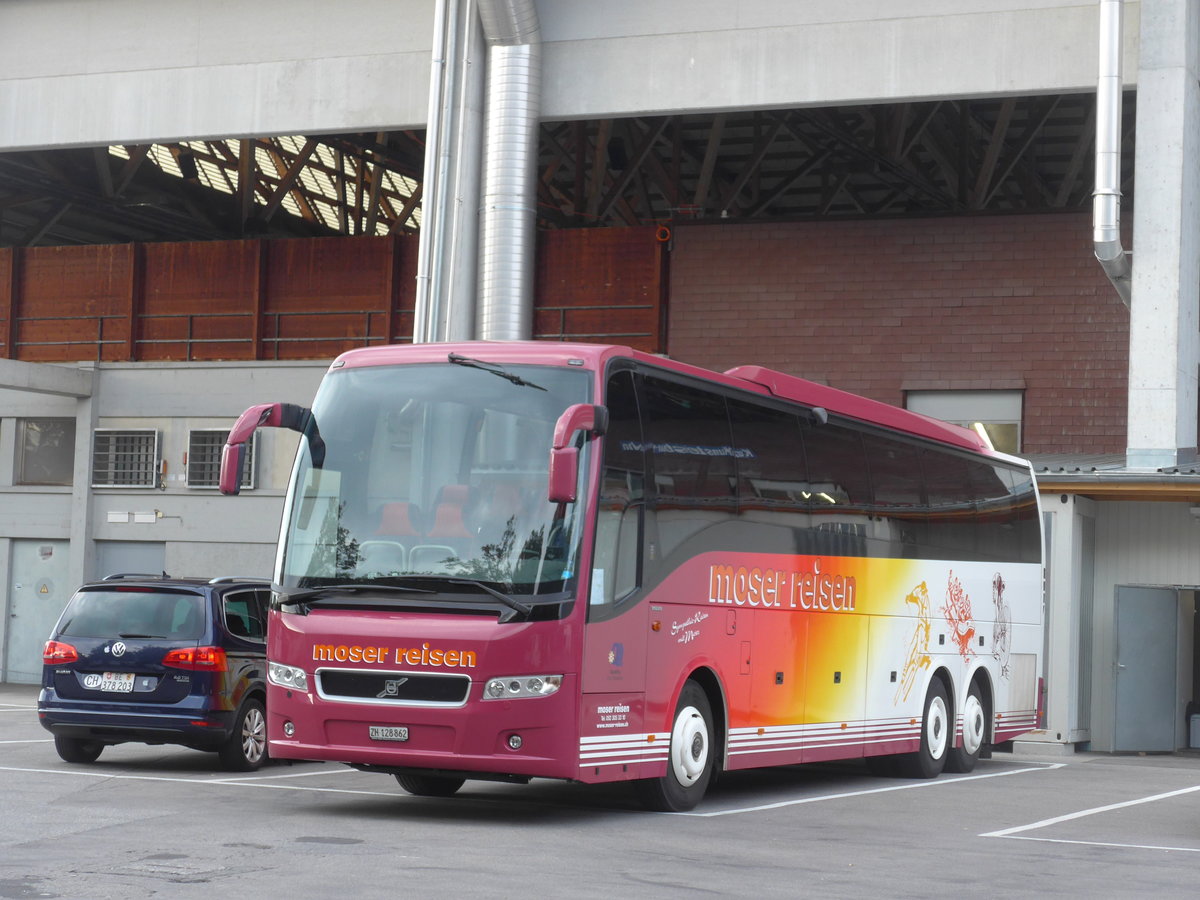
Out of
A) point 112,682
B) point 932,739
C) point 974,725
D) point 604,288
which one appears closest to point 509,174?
point 604,288

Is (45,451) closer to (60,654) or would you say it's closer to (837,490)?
(60,654)

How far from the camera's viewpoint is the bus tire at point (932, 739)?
17219mm

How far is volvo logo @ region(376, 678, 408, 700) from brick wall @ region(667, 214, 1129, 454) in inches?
726

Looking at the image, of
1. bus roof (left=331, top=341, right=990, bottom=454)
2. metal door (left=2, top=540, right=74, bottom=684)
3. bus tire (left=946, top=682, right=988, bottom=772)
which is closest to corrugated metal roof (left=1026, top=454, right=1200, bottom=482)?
bus tire (left=946, top=682, right=988, bottom=772)

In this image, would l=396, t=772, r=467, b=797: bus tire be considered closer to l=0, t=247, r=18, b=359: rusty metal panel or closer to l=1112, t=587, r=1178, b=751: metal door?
l=1112, t=587, r=1178, b=751: metal door

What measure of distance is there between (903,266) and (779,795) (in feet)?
51.3

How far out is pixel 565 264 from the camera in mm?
30438

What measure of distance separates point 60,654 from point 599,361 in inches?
233

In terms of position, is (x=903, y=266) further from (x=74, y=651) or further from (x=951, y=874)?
(x=951, y=874)

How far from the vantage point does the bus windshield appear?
36.4 ft

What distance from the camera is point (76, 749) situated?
1520cm

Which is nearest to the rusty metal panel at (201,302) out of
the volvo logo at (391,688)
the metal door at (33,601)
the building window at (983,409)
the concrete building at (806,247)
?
the concrete building at (806,247)

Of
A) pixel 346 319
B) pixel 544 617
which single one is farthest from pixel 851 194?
pixel 544 617

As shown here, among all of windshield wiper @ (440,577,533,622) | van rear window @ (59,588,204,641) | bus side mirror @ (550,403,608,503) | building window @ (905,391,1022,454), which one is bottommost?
van rear window @ (59,588,204,641)
